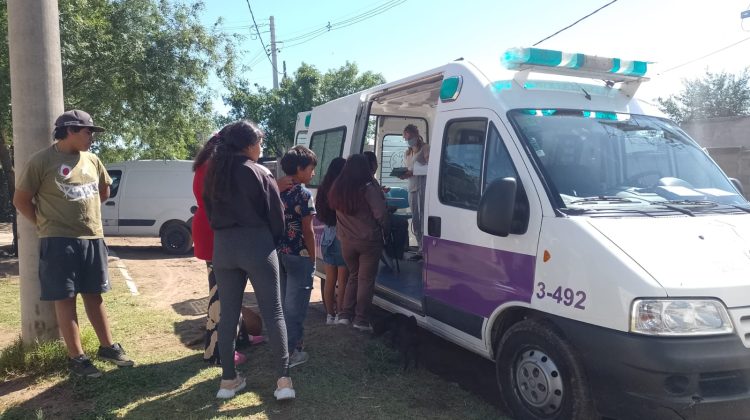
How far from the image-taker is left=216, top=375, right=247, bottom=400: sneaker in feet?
13.0

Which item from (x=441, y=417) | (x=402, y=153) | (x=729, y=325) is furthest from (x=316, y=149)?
(x=729, y=325)

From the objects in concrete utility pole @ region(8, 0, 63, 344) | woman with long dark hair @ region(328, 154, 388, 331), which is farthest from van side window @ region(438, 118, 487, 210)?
concrete utility pole @ region(8, 0, 63, 344)

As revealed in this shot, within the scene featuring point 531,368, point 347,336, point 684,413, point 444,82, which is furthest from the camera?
point 347,336

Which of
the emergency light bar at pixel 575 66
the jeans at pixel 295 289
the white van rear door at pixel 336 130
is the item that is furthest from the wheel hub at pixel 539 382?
the white van rear door at pixel 336 130

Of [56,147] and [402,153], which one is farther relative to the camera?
[402,153]

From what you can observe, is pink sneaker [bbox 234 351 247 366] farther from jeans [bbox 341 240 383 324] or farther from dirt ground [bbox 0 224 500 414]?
jeans [bbox 341 240 383 324]

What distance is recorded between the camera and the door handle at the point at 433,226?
4.43 metres

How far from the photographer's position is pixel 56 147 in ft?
13.7

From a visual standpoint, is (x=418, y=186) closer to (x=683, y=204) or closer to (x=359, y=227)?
(x=359, y=227)

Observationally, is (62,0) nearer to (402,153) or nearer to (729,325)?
(402,153)

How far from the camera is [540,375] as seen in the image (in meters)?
3.41

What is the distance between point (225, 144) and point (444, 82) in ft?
6.05

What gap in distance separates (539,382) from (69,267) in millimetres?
3434

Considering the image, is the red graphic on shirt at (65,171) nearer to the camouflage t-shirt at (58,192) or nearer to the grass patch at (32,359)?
the camouflage t-shirt at (58,192)
